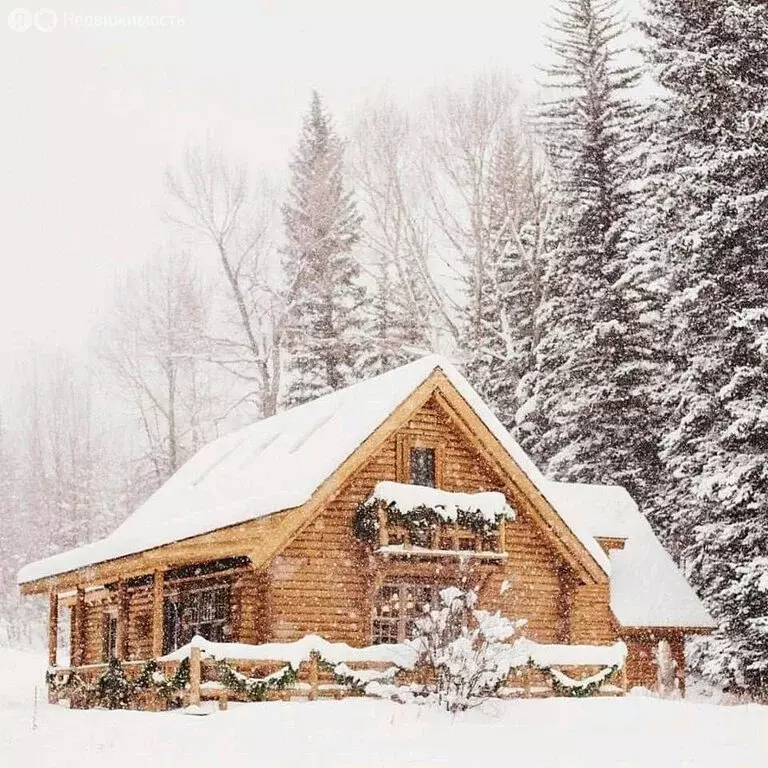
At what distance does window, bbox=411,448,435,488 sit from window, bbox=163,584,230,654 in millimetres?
3762

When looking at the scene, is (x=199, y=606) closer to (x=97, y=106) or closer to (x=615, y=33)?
(x=97, y=106)

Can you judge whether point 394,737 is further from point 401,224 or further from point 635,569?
point 401,224

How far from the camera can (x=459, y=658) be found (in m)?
16.1

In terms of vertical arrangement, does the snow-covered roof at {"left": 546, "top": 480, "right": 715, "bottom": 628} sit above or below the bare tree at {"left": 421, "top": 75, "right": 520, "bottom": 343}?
below

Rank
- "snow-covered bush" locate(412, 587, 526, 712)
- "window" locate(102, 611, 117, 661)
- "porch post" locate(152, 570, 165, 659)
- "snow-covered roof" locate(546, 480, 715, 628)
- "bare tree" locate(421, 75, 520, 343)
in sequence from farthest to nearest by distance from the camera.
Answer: "bare tree" locate(421, 75, 520, 343) < "window" locate(102, 611, 117, 661) < "snow-covered roof" locate(546, 480, 715, 628) < "porch post" locate(152, 570, 165, 659) < "snow-covered bush" locate(412, 587, 526, 712)

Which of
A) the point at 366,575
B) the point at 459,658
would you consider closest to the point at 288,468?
the point at 366,575

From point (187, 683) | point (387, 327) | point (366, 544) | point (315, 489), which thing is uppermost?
point (387, 327)

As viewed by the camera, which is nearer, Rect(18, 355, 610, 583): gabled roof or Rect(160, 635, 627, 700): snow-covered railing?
Rect(160, 635, 627, 700): snow-covered railing

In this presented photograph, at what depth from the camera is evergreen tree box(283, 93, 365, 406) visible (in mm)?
37531

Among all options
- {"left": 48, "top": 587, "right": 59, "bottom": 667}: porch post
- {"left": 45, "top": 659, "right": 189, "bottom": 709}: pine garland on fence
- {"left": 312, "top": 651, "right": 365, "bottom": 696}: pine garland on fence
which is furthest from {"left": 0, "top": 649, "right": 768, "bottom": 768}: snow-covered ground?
{"left": 48, "top": 587, "right": 59, "bottom": 667}: porch post

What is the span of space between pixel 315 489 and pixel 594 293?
15.4 metres

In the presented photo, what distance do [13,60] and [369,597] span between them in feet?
32.7

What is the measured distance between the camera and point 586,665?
1897cm

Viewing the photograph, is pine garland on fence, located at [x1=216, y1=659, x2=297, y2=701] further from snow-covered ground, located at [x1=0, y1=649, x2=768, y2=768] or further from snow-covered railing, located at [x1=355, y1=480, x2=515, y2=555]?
snow-covered railing, located at [x1=355, y1=480, x2=515, y2=555]
